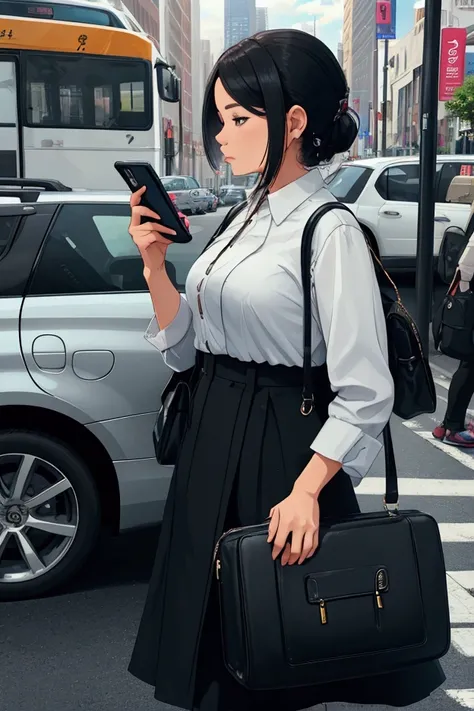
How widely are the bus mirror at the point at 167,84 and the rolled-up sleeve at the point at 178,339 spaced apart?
515 inches

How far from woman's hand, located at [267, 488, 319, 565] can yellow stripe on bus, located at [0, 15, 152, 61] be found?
13.4 metres

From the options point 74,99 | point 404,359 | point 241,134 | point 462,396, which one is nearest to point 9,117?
point 74,99

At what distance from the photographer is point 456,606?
3793mm

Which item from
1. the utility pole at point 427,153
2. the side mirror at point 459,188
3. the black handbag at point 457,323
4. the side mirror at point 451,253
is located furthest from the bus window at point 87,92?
the black handbag at point 457,323

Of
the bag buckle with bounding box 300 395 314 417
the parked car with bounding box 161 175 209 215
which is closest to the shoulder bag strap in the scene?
the bag buckle with bounding box 300 395 314 417

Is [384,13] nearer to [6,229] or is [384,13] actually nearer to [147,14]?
[147,14]

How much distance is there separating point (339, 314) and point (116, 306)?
6.65 feet

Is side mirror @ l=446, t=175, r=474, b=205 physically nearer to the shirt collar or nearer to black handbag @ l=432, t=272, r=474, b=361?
black handbag @ l=432, t=272, r=474, b=361

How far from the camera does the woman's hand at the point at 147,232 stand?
206cm

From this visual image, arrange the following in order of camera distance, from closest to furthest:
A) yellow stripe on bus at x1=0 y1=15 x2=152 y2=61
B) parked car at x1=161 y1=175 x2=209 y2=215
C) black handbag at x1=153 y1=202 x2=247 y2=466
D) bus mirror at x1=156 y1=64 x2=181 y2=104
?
black handbag at x1=153 y1=202 x2=247 y2=466
yellow stripe on bus at x1=0 y1=15 x2=152 y2=61
bus mirror at x1=156 y1=64 x2=181 y2=104
parked car at x1=161 y1=175 x2=209 y2=215

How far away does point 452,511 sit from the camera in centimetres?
502

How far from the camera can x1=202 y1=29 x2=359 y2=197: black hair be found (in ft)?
6.12

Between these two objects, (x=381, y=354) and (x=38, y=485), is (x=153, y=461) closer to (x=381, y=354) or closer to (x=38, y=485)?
(x=38, y=485)

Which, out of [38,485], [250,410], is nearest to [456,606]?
[38,485]
